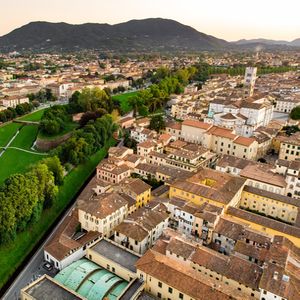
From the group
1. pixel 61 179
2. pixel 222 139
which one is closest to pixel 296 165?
pixel 222 139

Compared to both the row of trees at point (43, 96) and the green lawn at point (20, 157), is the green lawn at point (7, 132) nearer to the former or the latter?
the green lawn at point (20, 157)

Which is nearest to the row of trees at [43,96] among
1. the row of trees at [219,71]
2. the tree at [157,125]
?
the tree at [157,125]

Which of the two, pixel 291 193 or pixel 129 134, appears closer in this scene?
pixel 291 193

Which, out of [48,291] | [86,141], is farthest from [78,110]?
[48,291]

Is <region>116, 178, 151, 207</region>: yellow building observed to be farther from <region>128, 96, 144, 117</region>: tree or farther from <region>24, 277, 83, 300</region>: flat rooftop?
<region>128, 96, 144, 117</region>: tree

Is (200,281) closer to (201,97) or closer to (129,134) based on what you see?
(129,134)

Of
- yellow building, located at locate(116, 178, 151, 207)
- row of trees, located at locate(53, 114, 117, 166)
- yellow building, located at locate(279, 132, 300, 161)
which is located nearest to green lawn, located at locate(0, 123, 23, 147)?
row of trees, located at locate(53, 114, 117, 166)
